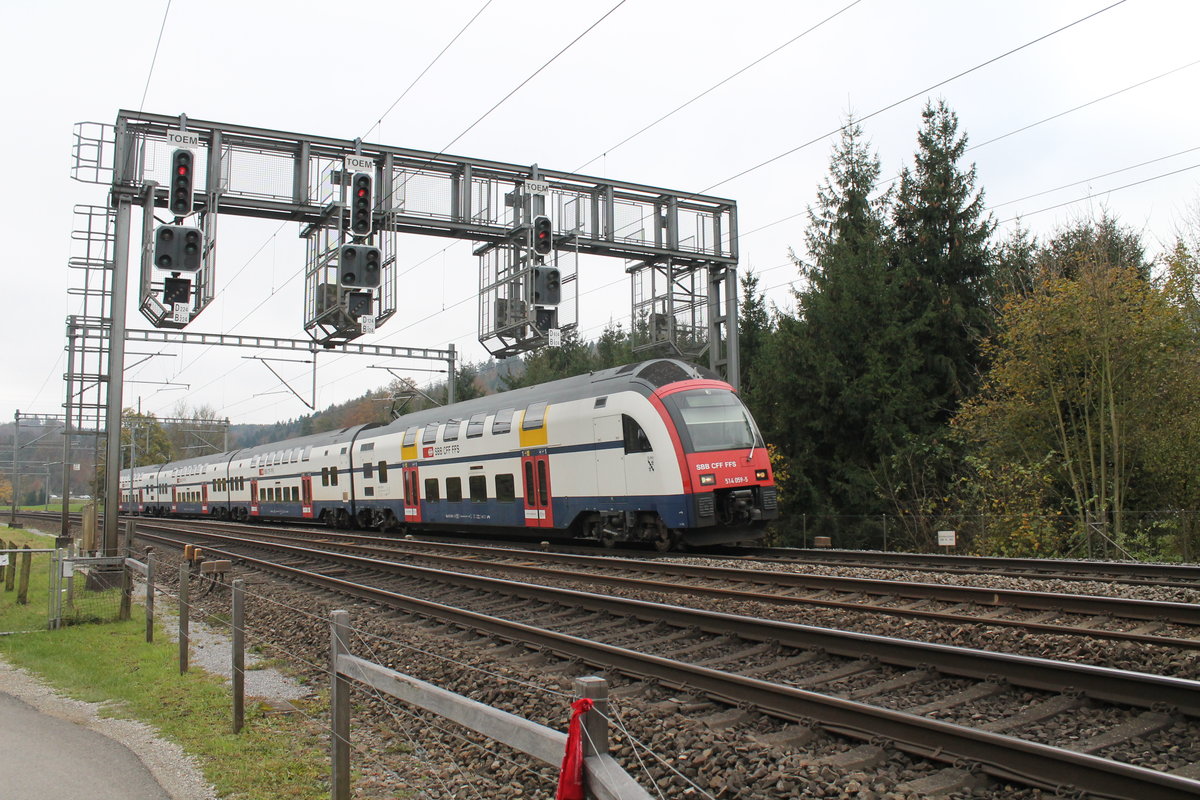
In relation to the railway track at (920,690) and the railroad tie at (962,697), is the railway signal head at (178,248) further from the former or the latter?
the railroad tie at (962,697)

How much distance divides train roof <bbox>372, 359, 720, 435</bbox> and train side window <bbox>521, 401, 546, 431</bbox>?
16cm

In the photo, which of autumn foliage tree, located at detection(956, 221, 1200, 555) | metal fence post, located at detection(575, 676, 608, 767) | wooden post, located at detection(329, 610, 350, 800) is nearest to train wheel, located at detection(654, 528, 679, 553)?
autumn foliage tree, located at detection(956, 221, 1200, 555)


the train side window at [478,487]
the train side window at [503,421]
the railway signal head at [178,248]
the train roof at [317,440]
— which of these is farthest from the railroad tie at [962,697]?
the train roof at [317,440]

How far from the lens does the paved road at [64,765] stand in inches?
210

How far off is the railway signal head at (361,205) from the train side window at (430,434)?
317 inches

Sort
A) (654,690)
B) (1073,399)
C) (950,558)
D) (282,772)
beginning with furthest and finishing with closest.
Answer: (1073,399) < (950,558) < (654,690) < (282,772)

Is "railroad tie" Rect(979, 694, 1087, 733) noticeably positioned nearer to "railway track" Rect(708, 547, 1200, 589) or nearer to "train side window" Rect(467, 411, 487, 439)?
"railway track" Rect(708, 547, 1200, 589)

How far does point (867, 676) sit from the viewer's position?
6.99m

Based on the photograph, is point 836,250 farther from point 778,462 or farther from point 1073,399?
point 1073,399

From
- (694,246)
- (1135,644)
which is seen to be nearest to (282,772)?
(1135,644)

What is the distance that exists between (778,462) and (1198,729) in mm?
18603

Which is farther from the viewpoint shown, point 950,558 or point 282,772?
point 950,558

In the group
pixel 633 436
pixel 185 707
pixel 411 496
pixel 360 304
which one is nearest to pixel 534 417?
pixel 633 436

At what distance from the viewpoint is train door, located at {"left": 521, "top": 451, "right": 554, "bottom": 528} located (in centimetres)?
1895
